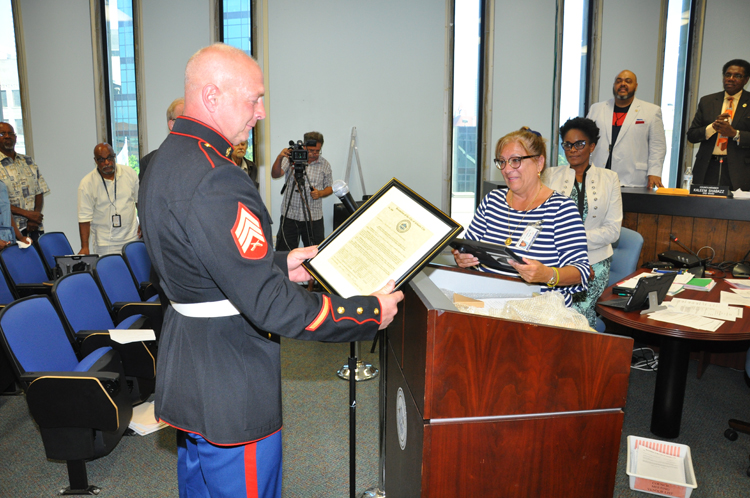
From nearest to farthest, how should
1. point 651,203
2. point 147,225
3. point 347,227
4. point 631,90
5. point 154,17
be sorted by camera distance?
1. point 147,225
2. point 347,227
3. point 651,203
4. point 631,90
5. point 154,17

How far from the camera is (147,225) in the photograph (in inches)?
46.3

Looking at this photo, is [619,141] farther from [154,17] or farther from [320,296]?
[154,17]

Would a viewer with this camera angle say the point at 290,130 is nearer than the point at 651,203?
No

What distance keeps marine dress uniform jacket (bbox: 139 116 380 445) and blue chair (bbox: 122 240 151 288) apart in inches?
117

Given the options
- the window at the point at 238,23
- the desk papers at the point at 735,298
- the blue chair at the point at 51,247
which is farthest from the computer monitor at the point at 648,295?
the window at the point at 238,23

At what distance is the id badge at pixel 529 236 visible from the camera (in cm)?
204

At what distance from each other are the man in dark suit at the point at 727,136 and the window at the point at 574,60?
247 centimetres

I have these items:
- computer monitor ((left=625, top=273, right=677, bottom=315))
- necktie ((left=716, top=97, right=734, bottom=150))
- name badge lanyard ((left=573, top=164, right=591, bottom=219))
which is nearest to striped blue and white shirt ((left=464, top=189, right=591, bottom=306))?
computer monitor ((left=625, top=273, right=677, bottom=315))

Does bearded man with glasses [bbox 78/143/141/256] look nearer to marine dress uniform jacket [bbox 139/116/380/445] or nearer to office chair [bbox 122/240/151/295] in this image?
office chair [bbox 122/240/151/295]

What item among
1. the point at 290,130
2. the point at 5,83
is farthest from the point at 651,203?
the point at 5,83

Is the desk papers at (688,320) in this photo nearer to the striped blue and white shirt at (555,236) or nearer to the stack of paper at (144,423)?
the striped blue and white shirt at (555,236)

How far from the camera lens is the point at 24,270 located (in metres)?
3.92

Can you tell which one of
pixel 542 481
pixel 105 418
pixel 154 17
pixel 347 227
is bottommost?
pixel 105 418

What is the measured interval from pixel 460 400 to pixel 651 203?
3.36 m
